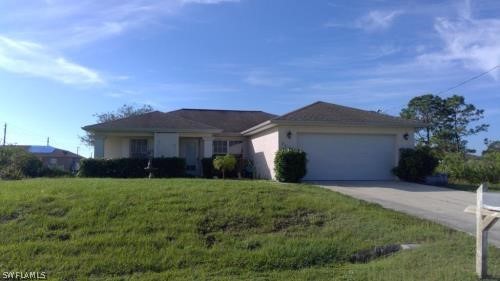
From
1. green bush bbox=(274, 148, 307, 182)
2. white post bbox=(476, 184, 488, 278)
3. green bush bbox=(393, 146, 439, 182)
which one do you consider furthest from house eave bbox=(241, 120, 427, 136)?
white post bbox=(476, 184, 488, 278)

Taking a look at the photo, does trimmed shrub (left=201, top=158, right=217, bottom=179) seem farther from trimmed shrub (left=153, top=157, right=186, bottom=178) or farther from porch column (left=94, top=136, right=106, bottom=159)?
porch column (left=94, top=136, right=106, bottom=159)

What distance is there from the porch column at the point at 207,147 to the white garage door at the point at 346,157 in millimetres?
6035

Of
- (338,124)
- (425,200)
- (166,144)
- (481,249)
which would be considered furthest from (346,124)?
(481,249)

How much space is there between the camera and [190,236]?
32.1ft

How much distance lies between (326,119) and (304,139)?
4.32 feet

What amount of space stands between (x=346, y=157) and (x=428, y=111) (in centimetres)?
2796

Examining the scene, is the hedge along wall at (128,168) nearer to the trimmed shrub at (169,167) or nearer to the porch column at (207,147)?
the trimmed shrub at (169,167)

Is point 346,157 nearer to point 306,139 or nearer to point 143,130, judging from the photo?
point 306,139

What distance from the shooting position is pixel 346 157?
22.1m

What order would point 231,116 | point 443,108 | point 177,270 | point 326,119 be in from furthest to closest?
point 443,108 → point 231,116 → point 326,119 → point 177,270

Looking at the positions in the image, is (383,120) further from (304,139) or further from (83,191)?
(83,191)

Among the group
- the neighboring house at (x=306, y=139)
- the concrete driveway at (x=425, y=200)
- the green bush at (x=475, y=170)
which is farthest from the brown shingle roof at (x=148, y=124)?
the green bush at (x=475, y=170)

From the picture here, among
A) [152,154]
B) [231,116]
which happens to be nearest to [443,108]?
[231,116]

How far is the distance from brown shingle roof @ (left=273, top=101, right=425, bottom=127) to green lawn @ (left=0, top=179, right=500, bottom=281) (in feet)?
29.1
